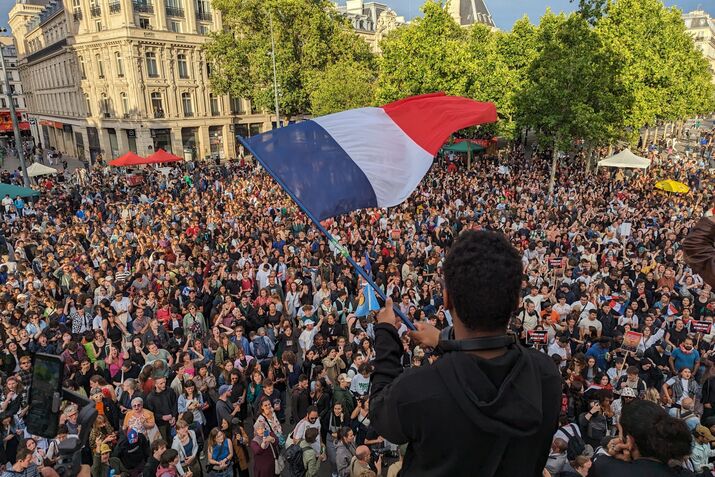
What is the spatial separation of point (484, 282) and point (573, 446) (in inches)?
213

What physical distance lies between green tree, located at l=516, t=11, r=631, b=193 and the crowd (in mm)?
6093

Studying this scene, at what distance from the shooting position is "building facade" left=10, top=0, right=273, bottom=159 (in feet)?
128

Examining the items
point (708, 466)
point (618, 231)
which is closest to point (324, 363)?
point (708, 466)

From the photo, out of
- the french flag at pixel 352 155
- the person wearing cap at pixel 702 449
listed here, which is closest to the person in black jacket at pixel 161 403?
the french flag at pixel 352 155

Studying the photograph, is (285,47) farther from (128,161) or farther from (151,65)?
(128,161)

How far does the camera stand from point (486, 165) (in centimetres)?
3056

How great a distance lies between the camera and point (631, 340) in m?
8.60

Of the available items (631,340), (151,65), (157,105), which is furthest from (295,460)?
(151,65)

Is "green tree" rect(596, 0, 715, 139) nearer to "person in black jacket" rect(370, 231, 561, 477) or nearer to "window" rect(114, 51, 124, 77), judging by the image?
"person in black jacket" rect(370, 231, 561, 477)

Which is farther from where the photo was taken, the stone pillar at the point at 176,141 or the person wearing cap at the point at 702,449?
the stone pillar at the point at 176,141

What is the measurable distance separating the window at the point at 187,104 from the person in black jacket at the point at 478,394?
44.9 m

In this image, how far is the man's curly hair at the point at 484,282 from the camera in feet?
5.85

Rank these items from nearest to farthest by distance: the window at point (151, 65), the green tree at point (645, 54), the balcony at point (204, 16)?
the green tree at point (645, 54), the window at point (151, 65), the balcony at point (204, 16)

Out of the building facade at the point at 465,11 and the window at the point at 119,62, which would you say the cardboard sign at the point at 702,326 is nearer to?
the window at the point at 119,62
